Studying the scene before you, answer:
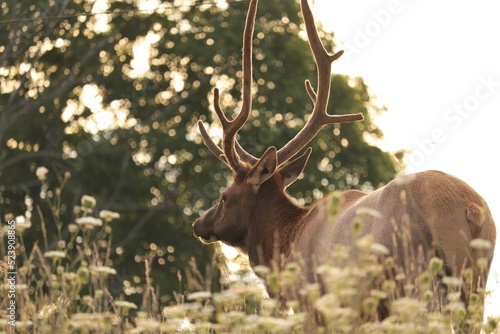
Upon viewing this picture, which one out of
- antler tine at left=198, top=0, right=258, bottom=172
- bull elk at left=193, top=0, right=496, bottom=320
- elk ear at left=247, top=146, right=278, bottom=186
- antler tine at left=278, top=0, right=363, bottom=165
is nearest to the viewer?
bull elk at left=193, top=0, right=496, bottom=320

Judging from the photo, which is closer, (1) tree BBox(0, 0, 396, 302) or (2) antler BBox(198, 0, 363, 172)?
(2) antler BBox(198, 0, 363, 172)

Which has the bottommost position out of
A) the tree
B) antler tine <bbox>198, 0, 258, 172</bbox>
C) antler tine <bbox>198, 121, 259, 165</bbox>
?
the tree

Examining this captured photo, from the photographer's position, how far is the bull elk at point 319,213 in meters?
6.95

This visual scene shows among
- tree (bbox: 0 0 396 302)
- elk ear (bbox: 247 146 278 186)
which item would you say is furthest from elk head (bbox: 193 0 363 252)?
tree (bbox: 0 0 396 302)

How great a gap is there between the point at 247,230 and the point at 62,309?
3.76 metres

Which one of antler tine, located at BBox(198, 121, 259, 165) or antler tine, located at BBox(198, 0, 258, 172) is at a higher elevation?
antler tine, located at BBox(198, 0, 258, 172)

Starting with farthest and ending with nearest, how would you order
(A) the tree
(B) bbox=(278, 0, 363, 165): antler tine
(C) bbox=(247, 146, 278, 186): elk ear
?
(A) the tree < (B) bbox=(278, 0, 363, 165): antler tine < (C) bbox=(247, 146, 278, 186): elk ear

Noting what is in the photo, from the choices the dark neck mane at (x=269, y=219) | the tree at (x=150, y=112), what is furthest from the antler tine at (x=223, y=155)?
the tree at (x=150, y=112)

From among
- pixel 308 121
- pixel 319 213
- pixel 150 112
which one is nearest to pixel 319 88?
pixel 308 121

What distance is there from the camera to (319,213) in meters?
8.61

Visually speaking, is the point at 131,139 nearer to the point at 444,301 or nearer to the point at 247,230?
the point at 247,230

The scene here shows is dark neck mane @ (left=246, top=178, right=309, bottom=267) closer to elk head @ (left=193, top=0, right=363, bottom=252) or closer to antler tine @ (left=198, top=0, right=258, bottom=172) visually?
elk head @ (left=193, top=0, right=363, bottom=252)

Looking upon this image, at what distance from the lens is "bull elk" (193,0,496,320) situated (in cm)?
695

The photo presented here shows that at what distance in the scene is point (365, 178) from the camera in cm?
2044
